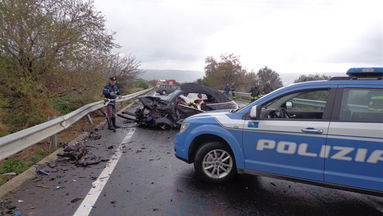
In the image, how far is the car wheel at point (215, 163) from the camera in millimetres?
4848

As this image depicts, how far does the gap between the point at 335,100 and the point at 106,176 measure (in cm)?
381

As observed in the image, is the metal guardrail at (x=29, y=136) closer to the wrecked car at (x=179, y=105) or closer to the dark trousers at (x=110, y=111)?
the dark trousers at (x=110, y=111)

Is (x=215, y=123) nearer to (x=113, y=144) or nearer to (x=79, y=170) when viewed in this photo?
(x=79, y=170)

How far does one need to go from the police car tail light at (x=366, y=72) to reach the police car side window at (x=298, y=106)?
0.37 metres

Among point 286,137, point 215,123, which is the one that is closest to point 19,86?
point 215,123

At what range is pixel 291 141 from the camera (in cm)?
411

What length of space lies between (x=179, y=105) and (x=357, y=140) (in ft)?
23.5

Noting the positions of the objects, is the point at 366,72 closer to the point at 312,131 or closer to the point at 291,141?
the point at 312,131

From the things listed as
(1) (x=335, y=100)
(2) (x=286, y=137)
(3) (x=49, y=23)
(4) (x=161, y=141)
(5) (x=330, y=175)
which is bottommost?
(4) (x=161, y=141)

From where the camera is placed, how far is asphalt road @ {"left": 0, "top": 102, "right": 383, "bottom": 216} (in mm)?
3951

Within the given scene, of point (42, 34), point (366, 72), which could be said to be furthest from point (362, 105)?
point (42, 34)

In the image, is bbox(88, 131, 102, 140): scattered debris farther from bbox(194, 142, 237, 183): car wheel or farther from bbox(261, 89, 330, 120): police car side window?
bbox(261, 89, 330, 120): police car side window

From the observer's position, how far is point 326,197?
4449mm

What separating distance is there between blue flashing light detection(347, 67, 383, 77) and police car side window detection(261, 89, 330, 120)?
381 millimetres
